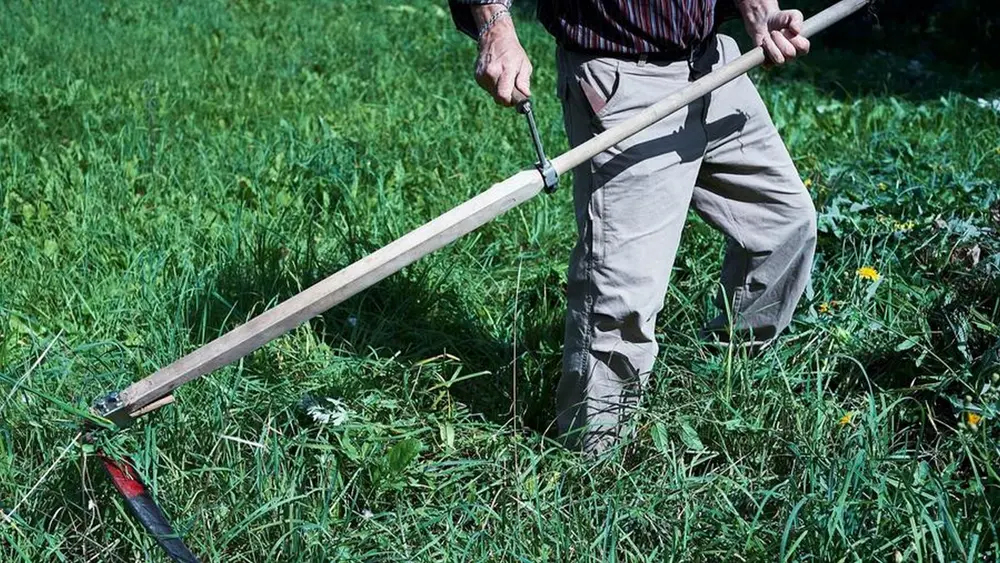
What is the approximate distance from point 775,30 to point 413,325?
1.33 metres

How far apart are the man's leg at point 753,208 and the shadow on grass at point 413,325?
55 cm

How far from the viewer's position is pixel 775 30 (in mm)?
2658

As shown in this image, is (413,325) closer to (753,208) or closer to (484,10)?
(753,208)

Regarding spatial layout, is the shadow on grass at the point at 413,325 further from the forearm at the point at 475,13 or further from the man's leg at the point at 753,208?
the forearm at the point at 475,13

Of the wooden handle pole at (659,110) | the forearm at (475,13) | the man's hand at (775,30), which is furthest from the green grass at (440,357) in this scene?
the forearm at (475,13)

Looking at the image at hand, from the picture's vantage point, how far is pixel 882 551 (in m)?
2.18

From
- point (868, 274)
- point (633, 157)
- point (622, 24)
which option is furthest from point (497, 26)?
point (868, 274)

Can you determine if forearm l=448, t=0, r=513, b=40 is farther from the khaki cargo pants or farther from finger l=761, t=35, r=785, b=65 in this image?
finger l=761, t=35, r=785, b=65

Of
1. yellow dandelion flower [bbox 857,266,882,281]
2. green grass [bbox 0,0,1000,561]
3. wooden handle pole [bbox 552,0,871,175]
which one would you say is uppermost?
wooden handle pole [bbox 552,0,871,175]

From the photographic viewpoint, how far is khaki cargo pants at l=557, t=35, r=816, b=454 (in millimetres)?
2566

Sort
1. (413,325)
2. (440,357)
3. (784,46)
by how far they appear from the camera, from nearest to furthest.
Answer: (784,46) < (440,357) < (413,325)

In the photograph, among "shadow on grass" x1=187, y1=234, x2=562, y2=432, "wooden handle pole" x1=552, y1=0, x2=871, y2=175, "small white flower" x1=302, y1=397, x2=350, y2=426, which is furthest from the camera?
"shadow on grass" x1=187, y1=234, x2=562, y2=432

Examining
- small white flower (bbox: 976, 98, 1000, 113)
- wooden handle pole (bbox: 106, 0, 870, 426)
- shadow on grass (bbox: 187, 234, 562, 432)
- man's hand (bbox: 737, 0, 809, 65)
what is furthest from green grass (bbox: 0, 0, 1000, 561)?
man's hand (bbox: 737, 0, 809, 65)

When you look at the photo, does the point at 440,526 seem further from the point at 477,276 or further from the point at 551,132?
the point at 551,132
